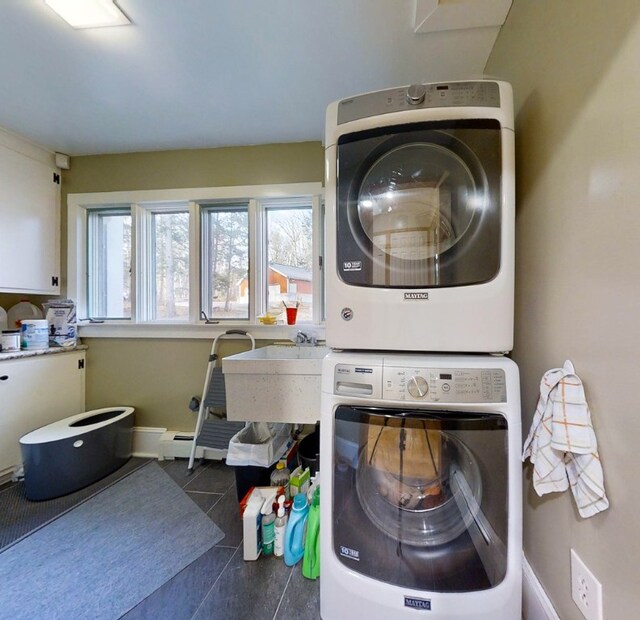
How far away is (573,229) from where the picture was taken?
82cm

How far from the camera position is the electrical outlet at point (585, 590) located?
72 cm

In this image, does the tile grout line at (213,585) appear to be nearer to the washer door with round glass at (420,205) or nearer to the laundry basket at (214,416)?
the laundry basket at (214,416)

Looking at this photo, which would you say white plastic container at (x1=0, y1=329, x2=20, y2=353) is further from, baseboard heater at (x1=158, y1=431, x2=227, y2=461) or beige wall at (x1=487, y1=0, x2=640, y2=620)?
beige wall at (x1=487, y1=0, x2=640, y2=620)

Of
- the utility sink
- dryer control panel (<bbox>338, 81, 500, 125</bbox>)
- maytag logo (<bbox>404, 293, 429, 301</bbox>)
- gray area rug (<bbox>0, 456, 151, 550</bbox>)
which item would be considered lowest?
gray area rug (<bbox>0, 456, 151, 550</bbox>)

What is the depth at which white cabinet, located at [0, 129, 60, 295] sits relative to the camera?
2.08 m

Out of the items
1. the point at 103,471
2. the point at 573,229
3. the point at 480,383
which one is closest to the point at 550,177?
the point at 573,229

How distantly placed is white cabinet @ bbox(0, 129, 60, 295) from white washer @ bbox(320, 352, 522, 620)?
A: 2535 mm

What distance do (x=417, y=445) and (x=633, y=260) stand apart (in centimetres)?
69

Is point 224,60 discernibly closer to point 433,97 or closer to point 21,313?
point 433,97

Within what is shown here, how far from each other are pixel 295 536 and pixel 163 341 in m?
1.71

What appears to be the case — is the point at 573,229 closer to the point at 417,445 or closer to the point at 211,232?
the point at 417,445

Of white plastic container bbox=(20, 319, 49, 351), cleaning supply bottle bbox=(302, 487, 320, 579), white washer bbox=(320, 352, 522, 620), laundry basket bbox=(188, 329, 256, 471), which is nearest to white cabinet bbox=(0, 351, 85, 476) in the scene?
white plastic container bbox=(20, 319, 49, 351)

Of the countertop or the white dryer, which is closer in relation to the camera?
the white dryer

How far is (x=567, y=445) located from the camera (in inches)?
29.0
